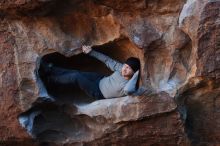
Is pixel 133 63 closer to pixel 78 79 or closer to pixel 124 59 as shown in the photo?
pixel 124 59

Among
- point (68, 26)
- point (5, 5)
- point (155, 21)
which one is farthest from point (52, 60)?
point (155, 21)

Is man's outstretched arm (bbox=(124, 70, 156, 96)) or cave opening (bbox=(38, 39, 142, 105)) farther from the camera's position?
cave opening (bbox=(38, 39, 142, 105))

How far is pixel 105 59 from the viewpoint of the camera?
3.97 meters

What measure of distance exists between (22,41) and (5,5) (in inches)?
13.4

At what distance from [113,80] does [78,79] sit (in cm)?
30

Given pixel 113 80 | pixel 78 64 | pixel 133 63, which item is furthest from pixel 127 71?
pixel 78 64

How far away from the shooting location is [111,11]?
3852 mm

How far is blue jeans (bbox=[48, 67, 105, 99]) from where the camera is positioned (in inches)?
158

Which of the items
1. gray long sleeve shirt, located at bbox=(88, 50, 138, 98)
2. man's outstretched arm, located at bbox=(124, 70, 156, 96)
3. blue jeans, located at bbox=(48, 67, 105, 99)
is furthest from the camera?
blue jeans, located at bbox=(48, 67, 105, 99)

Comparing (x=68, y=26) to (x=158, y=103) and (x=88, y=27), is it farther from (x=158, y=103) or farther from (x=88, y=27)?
(x=158, y=103)

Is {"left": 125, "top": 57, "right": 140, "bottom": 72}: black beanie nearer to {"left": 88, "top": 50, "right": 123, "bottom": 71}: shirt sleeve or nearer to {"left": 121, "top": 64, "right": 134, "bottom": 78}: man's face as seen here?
{"left": 121, "top": 64, "right": 134, "bottom": 78}: man's face

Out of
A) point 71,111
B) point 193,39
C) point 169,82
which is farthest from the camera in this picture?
point 71,111

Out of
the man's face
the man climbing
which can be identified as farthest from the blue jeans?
the man's face

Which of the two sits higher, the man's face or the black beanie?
the black beanie
